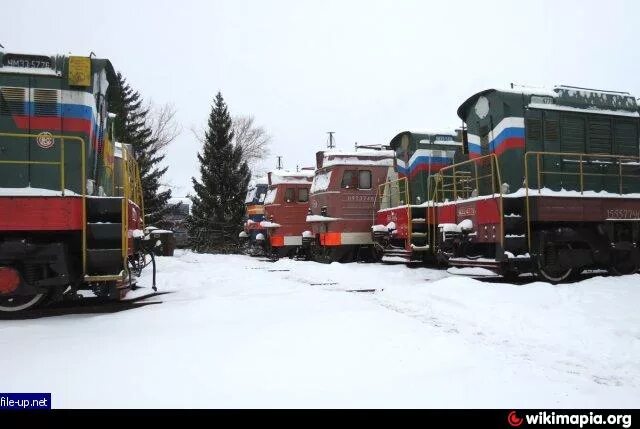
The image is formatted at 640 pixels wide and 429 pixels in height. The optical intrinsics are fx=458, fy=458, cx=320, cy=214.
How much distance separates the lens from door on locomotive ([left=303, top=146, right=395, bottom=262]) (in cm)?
1468

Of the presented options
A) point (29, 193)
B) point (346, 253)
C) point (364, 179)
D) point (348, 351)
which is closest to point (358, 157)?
point (364, 179)

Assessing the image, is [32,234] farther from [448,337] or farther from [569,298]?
[569,298]

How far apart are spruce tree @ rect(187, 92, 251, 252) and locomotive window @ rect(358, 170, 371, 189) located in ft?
47.4

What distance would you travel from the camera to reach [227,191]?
2895cm

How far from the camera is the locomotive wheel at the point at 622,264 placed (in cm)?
927

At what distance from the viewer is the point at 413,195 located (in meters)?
13.3

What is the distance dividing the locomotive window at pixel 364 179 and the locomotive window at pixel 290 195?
4.57m

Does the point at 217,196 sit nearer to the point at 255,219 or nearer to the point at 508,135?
the point at 255,219

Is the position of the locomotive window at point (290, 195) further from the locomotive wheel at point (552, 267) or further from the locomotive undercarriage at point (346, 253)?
the locomotive wheel at point (552, 267)

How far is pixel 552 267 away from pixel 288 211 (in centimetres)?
1159

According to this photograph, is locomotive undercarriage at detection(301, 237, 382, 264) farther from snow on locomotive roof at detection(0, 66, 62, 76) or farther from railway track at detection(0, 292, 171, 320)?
snow on locomotive roof at detection(0, 66, 62, 76)

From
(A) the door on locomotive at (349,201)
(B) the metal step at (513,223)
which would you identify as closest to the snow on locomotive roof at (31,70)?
(B) the metal step at (513,223)

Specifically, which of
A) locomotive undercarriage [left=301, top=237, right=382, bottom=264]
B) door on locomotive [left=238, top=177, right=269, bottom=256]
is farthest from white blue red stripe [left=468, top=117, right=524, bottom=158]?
door on locomotive [left=238, top=177, right=269, bottom=256]

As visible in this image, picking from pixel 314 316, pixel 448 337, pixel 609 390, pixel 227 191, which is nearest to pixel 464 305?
pixel 448 337
